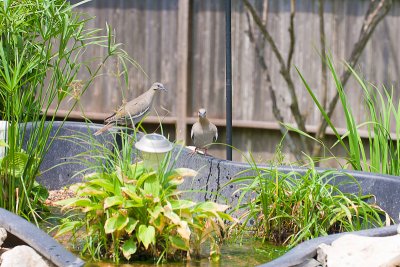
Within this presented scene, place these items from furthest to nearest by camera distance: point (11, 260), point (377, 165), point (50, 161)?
1. point (50, 161)
2. point (377, 165)
3. point (11, 260)

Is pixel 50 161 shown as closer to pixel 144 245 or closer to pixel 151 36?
pixel 144 245

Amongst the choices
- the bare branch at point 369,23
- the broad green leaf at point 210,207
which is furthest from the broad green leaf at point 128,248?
the bare branch at point 369,23

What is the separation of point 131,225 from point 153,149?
0.42 meters

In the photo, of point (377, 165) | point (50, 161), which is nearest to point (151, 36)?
point (50, 161)

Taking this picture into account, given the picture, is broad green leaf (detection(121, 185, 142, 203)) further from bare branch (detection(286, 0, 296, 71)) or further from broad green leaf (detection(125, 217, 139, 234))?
bare branch (detection(286, 0, 296, 71))

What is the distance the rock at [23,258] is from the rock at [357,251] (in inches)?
45.7

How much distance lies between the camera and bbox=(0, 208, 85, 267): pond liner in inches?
158

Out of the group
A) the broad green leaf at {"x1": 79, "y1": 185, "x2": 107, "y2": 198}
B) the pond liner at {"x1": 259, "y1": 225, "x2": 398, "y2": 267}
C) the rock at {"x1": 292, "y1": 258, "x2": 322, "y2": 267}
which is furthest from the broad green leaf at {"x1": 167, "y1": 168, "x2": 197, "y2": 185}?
the rock at {"x1": 292, "y1": 258, "x2": 322, "y2": 267}

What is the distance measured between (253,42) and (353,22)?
1.17m

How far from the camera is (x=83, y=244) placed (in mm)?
5297

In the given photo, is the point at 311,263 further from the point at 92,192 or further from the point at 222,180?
the point at 222,180

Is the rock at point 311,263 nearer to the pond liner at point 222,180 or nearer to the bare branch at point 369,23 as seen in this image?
the pond liner at point 222,180

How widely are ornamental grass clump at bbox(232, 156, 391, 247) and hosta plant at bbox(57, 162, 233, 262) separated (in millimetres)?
462

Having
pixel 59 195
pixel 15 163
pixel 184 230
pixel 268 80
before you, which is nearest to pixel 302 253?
pixel 184 230
